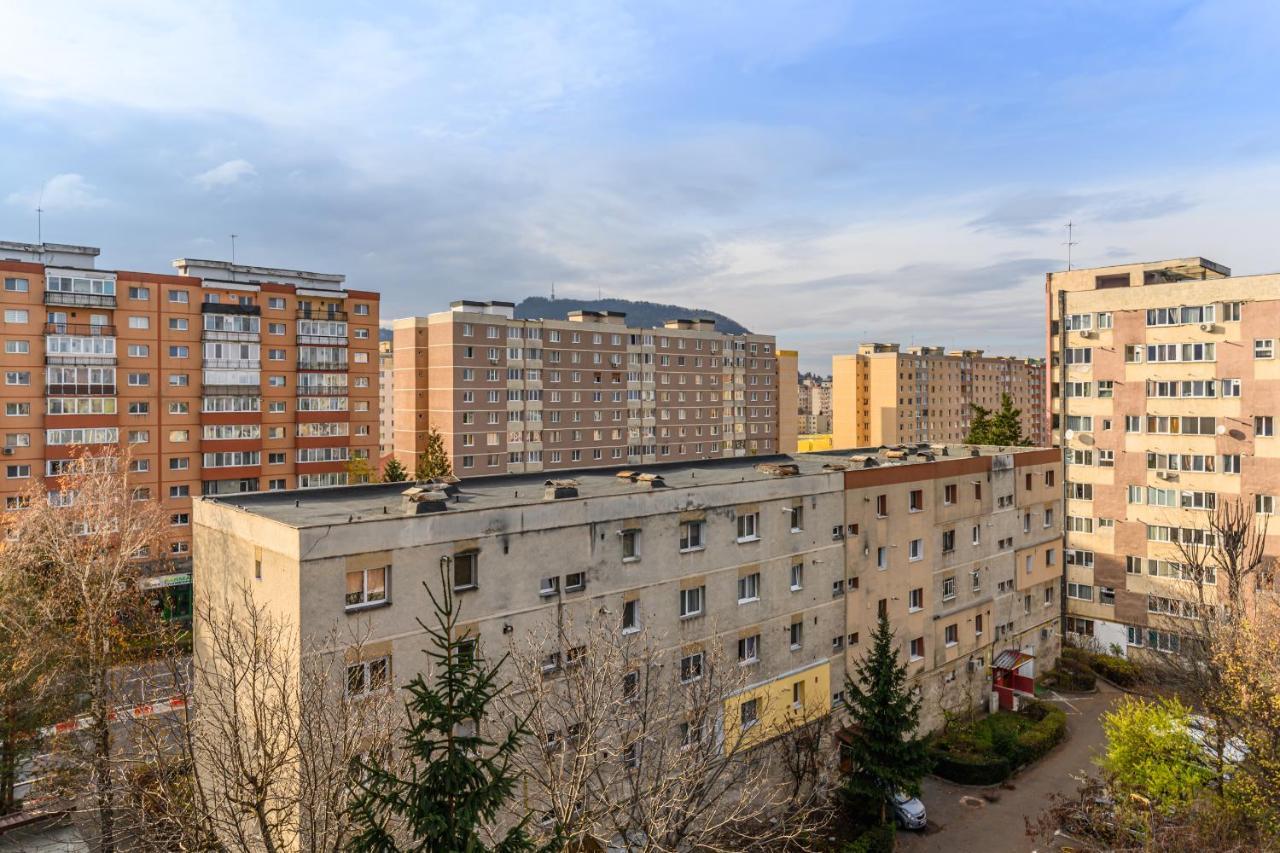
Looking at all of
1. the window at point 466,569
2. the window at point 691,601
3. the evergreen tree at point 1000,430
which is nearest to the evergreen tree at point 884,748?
the window at point 691,601

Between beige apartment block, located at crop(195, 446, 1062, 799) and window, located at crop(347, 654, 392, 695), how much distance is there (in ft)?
0.75

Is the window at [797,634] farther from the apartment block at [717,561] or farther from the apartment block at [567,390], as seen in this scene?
the apartment block at [567,390]

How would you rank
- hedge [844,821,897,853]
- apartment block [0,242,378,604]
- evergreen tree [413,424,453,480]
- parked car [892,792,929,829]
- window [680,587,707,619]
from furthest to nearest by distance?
evergreen tree [413,424,453,480]
apartment block [0,242,378,604]
parked car [892,792,929,829]
window [680,587,707,619]
hedge [844,821,897,853]

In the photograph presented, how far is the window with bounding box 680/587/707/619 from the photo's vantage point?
29438 millimetres

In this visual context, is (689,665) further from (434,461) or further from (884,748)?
(434,461)

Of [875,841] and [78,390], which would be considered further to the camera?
[78,390]

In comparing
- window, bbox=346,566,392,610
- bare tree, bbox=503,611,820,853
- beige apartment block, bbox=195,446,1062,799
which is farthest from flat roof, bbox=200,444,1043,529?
bare tree, bbox=503,611,820,853

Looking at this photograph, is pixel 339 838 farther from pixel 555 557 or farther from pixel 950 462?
pixel 950 462

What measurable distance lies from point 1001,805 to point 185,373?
6101cm

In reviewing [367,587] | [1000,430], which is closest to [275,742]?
[367,587]

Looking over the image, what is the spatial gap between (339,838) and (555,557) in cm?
1164

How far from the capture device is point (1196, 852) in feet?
72.0

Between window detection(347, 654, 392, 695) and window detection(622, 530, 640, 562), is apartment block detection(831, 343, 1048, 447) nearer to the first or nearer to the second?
window detection(622, 530, 640, 562)

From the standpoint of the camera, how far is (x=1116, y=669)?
49000 millimetres
